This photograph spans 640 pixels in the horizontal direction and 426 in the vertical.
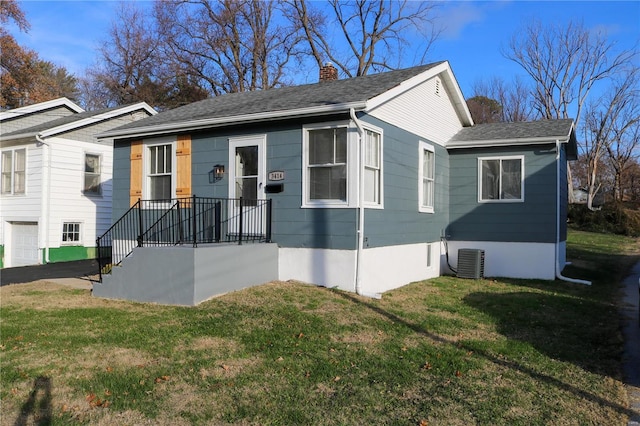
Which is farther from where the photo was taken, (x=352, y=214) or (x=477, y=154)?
(x=477, y=154)

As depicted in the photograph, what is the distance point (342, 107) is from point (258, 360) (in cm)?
469

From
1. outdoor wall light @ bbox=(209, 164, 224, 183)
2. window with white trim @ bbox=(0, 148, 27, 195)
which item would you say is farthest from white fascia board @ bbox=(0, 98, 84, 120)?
outdoor wall light @ bbox=(209, 164, 224, 183)

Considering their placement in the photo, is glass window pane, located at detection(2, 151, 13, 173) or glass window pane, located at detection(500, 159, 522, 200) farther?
glass window pane, located at detection(2, 151, 13, 173)

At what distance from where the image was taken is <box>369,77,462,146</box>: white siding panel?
10.1 metres

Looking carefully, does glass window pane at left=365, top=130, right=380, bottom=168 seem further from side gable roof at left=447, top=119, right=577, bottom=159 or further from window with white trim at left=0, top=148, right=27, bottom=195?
window with white trim at left=0, top=148, right=27, bottom=195

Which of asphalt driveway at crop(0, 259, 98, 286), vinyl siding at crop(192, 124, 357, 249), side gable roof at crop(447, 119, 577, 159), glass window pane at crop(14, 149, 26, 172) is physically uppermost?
side gable roof at crop(447, 119, 577, 159)

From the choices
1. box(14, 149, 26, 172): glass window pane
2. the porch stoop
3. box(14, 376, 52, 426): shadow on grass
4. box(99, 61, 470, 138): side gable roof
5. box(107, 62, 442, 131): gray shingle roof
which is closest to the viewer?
box(14, 376, 52, 426): shadow on grass

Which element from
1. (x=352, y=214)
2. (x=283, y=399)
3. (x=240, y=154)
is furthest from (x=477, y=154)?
(x=283, y=399)

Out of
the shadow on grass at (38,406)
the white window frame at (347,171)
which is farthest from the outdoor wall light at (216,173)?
the shadow on grass at (38,406)

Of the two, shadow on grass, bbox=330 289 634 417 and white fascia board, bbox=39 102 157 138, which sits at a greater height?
white fascia board, bbox=39 102 157 138

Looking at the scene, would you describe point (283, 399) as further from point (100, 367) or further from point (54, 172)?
point (54, 172)

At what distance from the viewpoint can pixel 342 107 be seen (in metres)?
8.45

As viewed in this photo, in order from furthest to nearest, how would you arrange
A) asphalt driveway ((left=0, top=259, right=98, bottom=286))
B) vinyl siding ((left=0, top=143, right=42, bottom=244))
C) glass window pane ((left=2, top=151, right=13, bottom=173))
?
glass window pane ((left=2, top=151, right=13, bottom=173)) → vinyl siding ((left=0, top=143, right=42, bottom=244)) → asphalt driveway ((left=0, top=259, right=98, bottom=286))

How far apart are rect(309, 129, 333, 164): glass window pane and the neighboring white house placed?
8.85 metres
